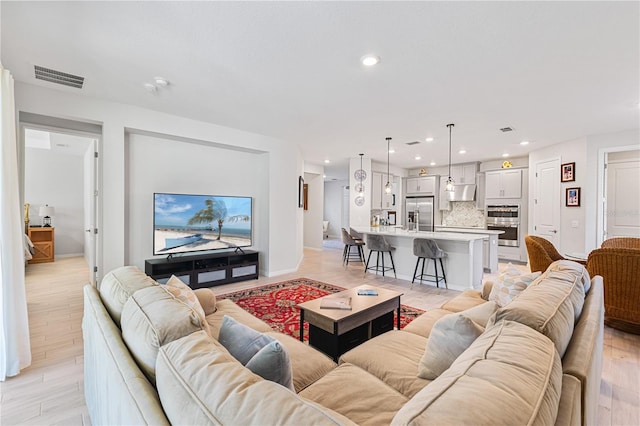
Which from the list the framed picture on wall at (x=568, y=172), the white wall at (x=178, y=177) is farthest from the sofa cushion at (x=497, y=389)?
the framed picture on wall at (x=568, y=172)

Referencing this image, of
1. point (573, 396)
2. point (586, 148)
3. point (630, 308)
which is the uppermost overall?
point (586, 148)

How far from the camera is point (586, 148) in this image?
5027 mm

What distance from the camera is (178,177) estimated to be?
4547mm

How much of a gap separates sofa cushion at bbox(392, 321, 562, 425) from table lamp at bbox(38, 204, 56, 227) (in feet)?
29.0

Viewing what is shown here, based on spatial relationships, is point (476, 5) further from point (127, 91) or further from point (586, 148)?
point (586, 148)

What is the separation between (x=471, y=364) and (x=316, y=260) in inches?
250

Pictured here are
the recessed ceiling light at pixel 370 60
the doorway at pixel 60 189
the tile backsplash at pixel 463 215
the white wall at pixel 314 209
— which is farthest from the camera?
the white wall at pixel 314 209

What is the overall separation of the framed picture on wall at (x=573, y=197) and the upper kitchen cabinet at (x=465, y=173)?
234cm

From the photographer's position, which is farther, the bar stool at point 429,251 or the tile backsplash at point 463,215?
the tile backsplash at point 463,215

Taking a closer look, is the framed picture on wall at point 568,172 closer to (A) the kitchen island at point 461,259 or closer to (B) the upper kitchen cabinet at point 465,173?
(B) the upper kitchen cabinet at point 465,173

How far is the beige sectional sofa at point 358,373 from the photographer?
0.66 m

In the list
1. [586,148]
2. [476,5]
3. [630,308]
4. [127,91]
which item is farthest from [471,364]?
[586,148]

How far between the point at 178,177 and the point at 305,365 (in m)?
3.97

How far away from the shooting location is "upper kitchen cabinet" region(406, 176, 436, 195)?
8258mm
